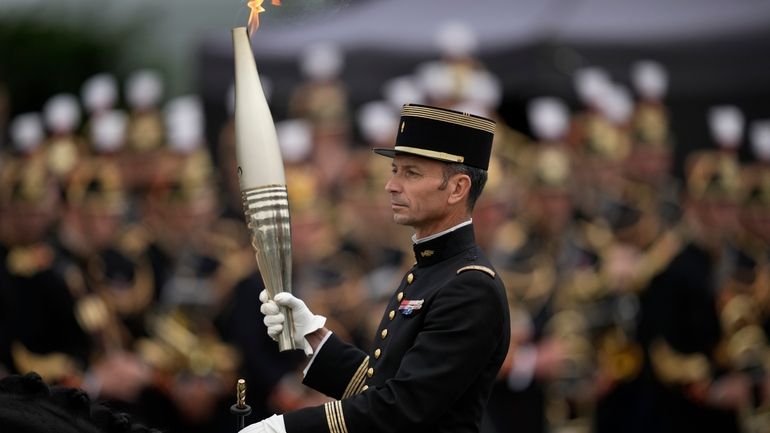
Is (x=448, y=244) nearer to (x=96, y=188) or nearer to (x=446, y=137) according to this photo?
(x=446, y=137)

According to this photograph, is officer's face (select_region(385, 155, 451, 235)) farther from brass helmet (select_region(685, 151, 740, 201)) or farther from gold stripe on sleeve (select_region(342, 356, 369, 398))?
brass helmet (select_region(685, 151, 740, 201))

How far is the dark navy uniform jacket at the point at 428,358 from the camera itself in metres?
4.29

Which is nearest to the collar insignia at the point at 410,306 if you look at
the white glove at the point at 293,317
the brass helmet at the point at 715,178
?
the white glove at the point at 293,317

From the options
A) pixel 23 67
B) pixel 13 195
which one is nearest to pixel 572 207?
pixel 13 195

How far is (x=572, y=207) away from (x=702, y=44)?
328 centimetres

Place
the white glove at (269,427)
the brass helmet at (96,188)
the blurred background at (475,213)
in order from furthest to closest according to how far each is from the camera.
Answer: the brass helmet at (96,188) → the blurred background at (475,213) → the white glove at (269,427)

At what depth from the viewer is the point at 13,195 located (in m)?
10.2

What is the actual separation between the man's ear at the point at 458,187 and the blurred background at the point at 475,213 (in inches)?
142

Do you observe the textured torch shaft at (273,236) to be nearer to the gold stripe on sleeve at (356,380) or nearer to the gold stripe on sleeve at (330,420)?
the gold stripe on sleeve at (356,380)

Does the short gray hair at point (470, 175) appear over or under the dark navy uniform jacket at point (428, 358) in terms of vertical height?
over

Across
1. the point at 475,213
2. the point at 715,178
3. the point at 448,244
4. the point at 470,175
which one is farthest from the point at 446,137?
the point at 715,178

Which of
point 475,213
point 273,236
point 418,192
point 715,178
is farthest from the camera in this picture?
point 715,178

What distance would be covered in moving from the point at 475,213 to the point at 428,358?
5511mm

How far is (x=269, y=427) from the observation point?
4246mm
